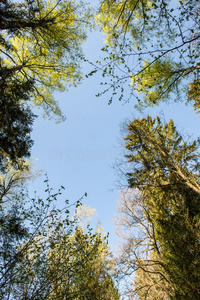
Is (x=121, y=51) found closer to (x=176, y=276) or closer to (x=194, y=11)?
(x=194, y=11)

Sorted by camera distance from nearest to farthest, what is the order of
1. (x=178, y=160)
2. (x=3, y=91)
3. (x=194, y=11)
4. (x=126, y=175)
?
(x=194, y=11) < (x=3, y=91) < (x=178, y=160) < (x=126, y=175)

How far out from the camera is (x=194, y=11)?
352cm

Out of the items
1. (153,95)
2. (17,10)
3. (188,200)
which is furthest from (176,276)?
(17,10)

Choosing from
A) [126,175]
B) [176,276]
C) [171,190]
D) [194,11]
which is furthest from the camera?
[126,175]

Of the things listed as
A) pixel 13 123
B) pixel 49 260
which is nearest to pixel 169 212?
pixel 49 260

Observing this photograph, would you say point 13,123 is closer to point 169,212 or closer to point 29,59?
point 29,59

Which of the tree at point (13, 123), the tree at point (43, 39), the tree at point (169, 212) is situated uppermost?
the tree at point (43, 39)

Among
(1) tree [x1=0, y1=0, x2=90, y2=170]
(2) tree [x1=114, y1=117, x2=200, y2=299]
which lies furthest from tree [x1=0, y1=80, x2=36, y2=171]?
(2) tree [x1=114, y1=117, x2=200, y2=299]

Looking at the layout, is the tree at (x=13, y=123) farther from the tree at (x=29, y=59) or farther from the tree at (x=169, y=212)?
the tree at (x=169, y=212)

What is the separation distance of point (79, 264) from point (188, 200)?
14.8ft

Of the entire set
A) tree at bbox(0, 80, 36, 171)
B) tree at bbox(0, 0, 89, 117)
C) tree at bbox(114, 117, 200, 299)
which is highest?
tree at bbox(0, 0, 89, 117)

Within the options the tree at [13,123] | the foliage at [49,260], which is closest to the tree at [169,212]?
the foliage at [49,260]

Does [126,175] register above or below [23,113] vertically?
below

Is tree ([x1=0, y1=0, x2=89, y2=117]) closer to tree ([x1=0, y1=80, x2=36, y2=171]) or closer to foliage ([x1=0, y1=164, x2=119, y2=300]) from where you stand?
tree ([x1=0, y1=80, x2=36, y2=171])
